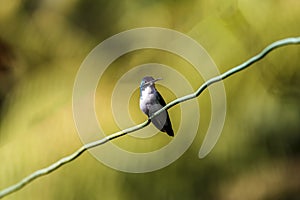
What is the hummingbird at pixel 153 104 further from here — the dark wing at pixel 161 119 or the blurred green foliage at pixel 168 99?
the blurred green foliage at pixel 168 99

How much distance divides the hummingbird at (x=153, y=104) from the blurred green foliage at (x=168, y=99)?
20 cm

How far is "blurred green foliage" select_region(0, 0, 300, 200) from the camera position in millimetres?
3473

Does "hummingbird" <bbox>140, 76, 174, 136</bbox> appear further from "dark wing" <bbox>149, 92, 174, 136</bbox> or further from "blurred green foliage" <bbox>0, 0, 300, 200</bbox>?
"blurred green foliage" <bbox>0, 0, 300, 200</bbox>

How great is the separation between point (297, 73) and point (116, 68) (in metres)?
0.72

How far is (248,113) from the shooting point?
11.4 ft

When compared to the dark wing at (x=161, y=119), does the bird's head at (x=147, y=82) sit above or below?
above

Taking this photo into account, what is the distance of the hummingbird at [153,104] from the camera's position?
3.32 metres

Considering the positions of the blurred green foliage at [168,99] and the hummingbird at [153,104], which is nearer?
the hummingbird at [153,104]

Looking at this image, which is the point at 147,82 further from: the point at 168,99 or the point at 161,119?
the point at 168,99

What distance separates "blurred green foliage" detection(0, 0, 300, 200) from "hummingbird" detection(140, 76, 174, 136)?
0.20 meters

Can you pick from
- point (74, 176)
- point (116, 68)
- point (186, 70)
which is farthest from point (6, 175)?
point (186, 70)

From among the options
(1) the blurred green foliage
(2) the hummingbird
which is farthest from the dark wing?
(1) the blurred green foliage

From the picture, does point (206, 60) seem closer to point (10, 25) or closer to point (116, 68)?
point (116, 68)

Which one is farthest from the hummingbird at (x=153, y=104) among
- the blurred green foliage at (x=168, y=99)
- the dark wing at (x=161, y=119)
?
the blurred green foliage at (x=168, y=99)
